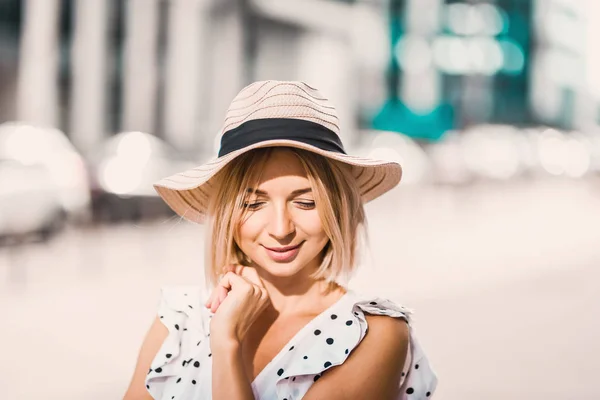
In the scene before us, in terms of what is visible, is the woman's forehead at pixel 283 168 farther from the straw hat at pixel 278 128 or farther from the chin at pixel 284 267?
the chin at pixel 284 267

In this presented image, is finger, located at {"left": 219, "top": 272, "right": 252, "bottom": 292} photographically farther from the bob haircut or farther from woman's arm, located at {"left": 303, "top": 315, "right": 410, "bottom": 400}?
Result: woman's arm, located at {"left": 303, "top": 315, "right": 410, "bottom": 400}

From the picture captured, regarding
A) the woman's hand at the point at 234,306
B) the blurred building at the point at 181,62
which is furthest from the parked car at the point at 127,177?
the woman's hand at the point at 234,306

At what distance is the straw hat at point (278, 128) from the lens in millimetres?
2318

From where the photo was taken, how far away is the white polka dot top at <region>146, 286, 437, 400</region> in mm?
2236

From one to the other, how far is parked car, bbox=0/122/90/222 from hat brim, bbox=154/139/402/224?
40.0 feet

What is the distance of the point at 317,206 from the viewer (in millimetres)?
2328

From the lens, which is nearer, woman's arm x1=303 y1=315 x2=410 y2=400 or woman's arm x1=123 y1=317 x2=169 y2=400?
woman's arm x1=303 y1=315 x2=410 y2=400

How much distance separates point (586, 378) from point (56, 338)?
13.7 ft

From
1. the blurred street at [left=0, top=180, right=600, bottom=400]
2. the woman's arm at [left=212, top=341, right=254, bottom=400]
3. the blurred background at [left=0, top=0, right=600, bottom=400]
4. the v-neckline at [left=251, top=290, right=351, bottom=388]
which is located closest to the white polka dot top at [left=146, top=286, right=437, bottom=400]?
the v-neckline at [left=251, top=290, right=351, bottom=388]

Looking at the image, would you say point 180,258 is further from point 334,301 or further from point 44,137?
point 334,301

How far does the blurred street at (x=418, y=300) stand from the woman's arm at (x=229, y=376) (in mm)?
1064

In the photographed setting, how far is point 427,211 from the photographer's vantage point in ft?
79.4

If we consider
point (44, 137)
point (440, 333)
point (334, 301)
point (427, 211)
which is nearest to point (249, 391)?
point (334, 301)

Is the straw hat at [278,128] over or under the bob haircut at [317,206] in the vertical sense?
over
